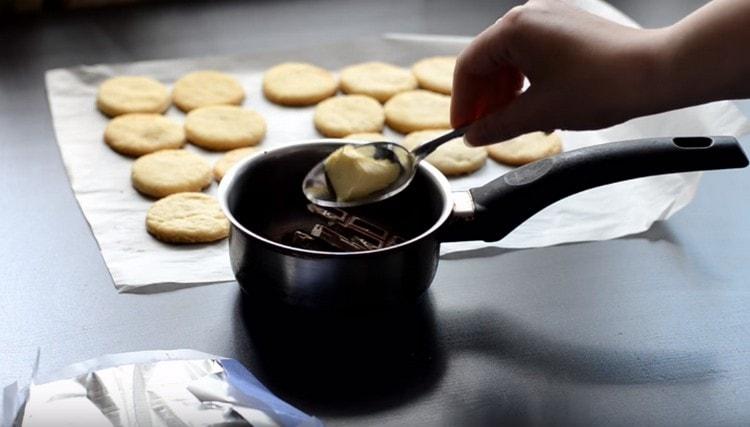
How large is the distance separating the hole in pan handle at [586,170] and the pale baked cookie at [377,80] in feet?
1.66

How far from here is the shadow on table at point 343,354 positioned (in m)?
0.94

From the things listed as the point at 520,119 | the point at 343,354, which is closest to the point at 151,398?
the point at 343,354

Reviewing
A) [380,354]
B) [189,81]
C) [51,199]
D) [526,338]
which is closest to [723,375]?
[526,338]

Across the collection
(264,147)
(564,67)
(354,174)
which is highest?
(564,67)

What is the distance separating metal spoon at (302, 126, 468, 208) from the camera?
110cm

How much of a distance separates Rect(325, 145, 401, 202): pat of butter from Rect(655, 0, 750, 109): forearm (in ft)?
0.98

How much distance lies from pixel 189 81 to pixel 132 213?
341 millimetres

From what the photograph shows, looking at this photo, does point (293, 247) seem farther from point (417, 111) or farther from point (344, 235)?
point (417, 111)

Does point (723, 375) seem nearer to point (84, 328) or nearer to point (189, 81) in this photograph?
point (84, 328)

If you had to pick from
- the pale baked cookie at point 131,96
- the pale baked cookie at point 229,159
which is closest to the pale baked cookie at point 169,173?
the pale baked cookie at point 229,159

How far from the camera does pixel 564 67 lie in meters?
0.97

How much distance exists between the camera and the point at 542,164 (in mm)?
1072

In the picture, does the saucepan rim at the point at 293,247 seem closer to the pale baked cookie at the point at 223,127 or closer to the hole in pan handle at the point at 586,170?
the hole in pan handle at the point at 586,170

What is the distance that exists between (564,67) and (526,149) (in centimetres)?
44
